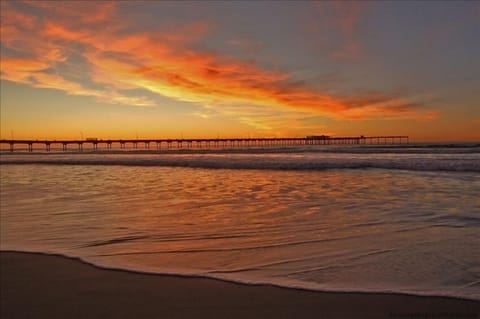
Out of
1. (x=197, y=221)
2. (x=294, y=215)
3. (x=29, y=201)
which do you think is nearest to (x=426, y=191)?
(x=294, y=215)

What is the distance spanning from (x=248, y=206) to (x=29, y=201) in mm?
5179

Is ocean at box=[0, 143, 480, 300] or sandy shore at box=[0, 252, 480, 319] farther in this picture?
ocean at box=[0, 143, 480, 300]

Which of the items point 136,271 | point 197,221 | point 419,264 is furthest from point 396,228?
point 136,271

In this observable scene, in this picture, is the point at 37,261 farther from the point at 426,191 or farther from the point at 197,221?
the point at 426,191

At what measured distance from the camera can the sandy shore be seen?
3.01m

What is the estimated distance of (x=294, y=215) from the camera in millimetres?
6980

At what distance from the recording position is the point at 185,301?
10.6 feet

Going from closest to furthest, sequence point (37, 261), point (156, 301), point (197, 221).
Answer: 1. point (156, 301)
2. point (37, 261)
3. point (197, 221)

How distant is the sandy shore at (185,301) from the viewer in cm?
301

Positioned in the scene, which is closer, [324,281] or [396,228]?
[324,281]

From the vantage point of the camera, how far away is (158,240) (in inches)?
210

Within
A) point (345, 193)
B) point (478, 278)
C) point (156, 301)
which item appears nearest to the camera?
point (156, 301)

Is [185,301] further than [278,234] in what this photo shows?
No

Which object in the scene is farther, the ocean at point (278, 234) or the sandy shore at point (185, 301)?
the ocean at point (278, 234)
